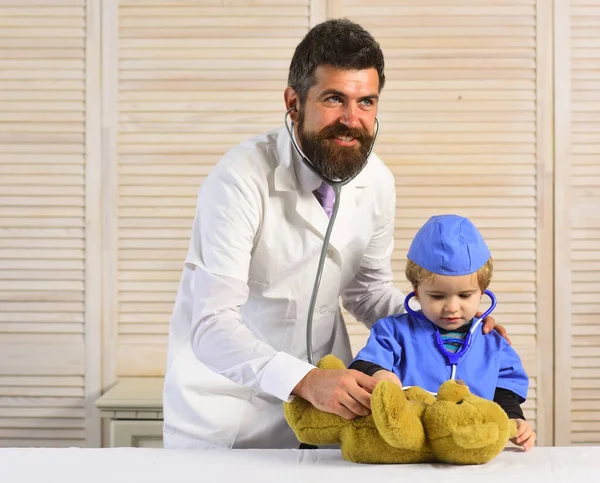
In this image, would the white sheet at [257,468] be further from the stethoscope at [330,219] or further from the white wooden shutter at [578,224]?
the white wooden shutter at [578,224]

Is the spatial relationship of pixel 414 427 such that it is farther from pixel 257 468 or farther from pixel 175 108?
pixel 175 108

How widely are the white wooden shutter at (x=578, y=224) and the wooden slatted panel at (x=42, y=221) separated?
162cm

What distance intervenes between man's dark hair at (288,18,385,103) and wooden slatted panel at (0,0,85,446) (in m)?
1.38

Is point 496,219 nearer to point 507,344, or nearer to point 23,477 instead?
point 507,344

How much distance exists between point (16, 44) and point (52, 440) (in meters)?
1.35

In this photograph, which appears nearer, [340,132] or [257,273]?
[340,132]

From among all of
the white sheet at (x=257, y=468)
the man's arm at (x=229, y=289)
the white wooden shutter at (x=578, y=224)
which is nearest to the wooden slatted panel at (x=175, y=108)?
the white wooden shutter at (x=578, y=224)

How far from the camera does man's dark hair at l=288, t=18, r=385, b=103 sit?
4.36ft

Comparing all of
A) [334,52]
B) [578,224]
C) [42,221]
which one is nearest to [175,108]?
[42,221]

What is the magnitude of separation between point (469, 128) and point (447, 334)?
1.30 metres

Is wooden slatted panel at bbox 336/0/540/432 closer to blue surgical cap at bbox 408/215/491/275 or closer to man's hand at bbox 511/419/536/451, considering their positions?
blue surgical cap at bbox 408/215/491/275

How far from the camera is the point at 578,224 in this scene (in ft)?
8.30

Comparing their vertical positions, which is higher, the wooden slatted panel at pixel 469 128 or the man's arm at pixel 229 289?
the wooden slatted panel at pixel 469 128

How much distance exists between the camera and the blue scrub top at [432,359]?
1.35m
